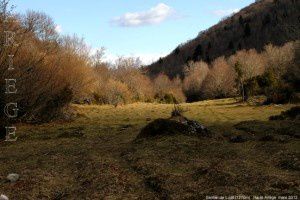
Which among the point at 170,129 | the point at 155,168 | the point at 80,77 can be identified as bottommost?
the point at 155,168

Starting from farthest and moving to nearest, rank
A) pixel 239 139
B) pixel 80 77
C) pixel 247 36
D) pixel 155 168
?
pixel 247 36 < pixel 80 77 < pixel 239 139 < pixel 155 168

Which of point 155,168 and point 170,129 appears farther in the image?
point 170,129

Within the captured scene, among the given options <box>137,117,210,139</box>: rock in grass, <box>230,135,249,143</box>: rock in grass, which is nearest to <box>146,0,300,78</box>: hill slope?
<box>137,117,210,139</box>: rock in grass

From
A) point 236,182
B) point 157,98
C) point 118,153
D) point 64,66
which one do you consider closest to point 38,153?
point 118,153

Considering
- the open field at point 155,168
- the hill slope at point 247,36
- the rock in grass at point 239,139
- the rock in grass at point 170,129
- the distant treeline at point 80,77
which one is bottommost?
the open field at point 155,168

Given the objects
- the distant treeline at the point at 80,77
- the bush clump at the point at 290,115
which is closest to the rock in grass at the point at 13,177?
the distant treeline at the point at 80,77

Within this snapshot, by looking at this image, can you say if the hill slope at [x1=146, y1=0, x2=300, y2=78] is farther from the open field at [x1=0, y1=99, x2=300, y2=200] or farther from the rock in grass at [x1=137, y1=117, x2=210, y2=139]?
the open field at [x1=0, y1=99, x2=300, y2=200]

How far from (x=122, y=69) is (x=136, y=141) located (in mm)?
96110

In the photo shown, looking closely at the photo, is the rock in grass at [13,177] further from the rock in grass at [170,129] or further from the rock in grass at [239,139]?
the rock in grass at [239,139]

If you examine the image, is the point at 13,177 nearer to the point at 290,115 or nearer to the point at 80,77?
the point at 290,115

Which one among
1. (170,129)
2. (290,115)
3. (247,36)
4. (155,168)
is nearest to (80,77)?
(290,115)

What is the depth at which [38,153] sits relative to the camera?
20.2 meters

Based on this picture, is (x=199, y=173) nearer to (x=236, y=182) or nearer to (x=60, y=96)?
(x=236, y=182)

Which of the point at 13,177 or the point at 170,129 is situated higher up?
the point at 170,129
